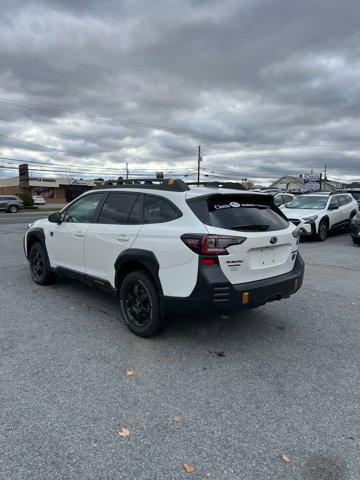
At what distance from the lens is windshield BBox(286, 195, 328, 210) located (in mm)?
13320

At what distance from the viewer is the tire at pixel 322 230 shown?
12.5 meters

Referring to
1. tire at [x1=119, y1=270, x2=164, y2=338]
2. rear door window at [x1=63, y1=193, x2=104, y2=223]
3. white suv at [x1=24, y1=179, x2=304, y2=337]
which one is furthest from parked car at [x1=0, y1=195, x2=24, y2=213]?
tire at [x1=119, y1=270, x2=164, y2=338]

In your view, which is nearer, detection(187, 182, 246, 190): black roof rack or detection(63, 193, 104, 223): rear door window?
detection(187, 182, 246, 190): black roof rack

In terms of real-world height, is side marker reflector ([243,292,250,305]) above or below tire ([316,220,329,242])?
above

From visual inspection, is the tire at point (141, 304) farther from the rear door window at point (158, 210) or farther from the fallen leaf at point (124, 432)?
the fallen leaf at point (124, 432)

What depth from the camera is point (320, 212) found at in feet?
41.8

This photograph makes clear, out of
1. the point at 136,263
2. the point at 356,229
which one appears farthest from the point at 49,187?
the point at 136,263

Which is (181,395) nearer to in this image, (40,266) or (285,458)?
(285,458)

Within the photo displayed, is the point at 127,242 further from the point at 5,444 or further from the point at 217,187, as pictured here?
the point at 5,444

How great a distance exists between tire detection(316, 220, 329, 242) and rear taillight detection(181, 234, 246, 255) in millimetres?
9695

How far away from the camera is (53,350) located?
3934 mm

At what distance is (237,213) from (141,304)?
1.47 meters

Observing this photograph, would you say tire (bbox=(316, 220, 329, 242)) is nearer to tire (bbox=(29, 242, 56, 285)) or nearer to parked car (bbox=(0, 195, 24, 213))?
tire (bbox=(29, 242, 56, 285))

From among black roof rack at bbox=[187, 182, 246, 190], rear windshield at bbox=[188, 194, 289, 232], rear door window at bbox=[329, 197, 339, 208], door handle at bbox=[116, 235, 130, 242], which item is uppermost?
black roof rack at bbox=[187, 182, 246, 190]
